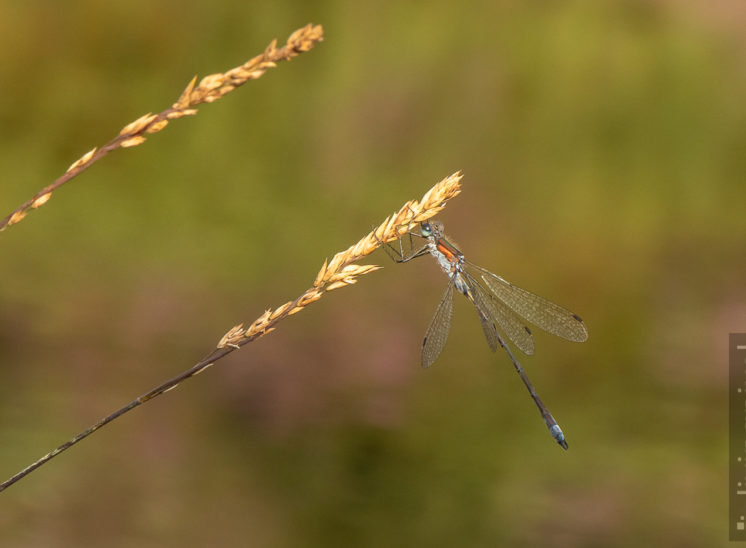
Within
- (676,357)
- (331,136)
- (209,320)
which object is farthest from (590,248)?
(209,320)

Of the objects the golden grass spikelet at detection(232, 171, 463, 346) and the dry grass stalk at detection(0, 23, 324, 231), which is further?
the golden grass spikelet at detection(232, 171, 463, 346)

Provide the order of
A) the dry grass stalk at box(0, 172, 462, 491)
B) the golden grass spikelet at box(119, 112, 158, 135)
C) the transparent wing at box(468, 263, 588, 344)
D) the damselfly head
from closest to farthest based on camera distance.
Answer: the dry grass stalk at box(0, 172, 462, 491) → the golden grass spikelet at box(119, 112, 158, 135) → the damselfly head → the transparent wing at box(468, 263, 588, 344)

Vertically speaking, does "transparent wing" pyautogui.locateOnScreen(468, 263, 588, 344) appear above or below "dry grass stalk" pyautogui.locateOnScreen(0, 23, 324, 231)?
above

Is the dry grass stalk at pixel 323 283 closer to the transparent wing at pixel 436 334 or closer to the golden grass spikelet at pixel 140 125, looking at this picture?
the golden grass spikelet at pixel 140 125

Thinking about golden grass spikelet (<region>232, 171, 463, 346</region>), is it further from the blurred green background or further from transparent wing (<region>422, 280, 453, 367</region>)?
the blurred green background

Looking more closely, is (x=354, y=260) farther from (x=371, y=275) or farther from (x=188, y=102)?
(x=371, y=275)

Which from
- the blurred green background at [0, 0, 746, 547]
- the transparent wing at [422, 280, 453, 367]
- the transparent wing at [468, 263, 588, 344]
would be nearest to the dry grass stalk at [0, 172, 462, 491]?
the transparent wing at [422, 280, 453, 367]

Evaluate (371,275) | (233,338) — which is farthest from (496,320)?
(233,338)
